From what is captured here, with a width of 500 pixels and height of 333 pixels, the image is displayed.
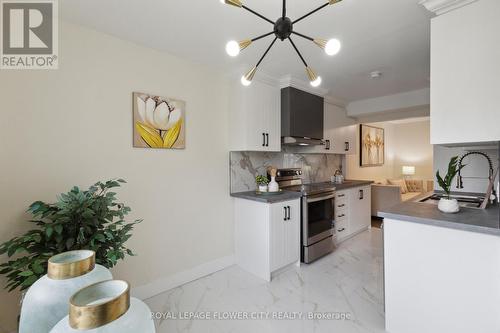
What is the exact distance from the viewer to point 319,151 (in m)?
3.96

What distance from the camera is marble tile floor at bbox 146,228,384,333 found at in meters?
1.89

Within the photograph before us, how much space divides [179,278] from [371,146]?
18.4 feet

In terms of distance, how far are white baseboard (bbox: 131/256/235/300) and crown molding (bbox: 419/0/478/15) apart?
3.08 m

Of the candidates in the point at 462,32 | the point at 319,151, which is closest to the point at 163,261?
the point at 319,151

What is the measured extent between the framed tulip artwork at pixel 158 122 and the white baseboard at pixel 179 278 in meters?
1.41

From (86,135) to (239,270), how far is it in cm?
222

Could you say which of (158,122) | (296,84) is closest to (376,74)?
(296,84)

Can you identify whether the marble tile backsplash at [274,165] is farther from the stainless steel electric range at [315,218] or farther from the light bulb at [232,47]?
the light bulb at [232,47]

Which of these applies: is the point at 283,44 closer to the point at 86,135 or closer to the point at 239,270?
the point at 86,135

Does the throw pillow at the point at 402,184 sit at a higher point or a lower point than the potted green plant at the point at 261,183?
lower

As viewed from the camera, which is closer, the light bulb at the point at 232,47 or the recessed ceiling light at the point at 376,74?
the light bulb at the point at 232,47

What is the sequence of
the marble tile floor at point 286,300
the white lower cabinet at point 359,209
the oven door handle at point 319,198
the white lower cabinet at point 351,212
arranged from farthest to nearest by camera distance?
the white lower cabinet at point 359,209 → the white lower cabinet at point 351,212 → the oven door handle at point 319,198 → the marble tile floor at point 286,300

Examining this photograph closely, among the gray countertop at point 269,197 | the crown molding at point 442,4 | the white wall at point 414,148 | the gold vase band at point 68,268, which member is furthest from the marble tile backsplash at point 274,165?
the white wall at point 414,148

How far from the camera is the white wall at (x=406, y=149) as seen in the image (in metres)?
6.71
